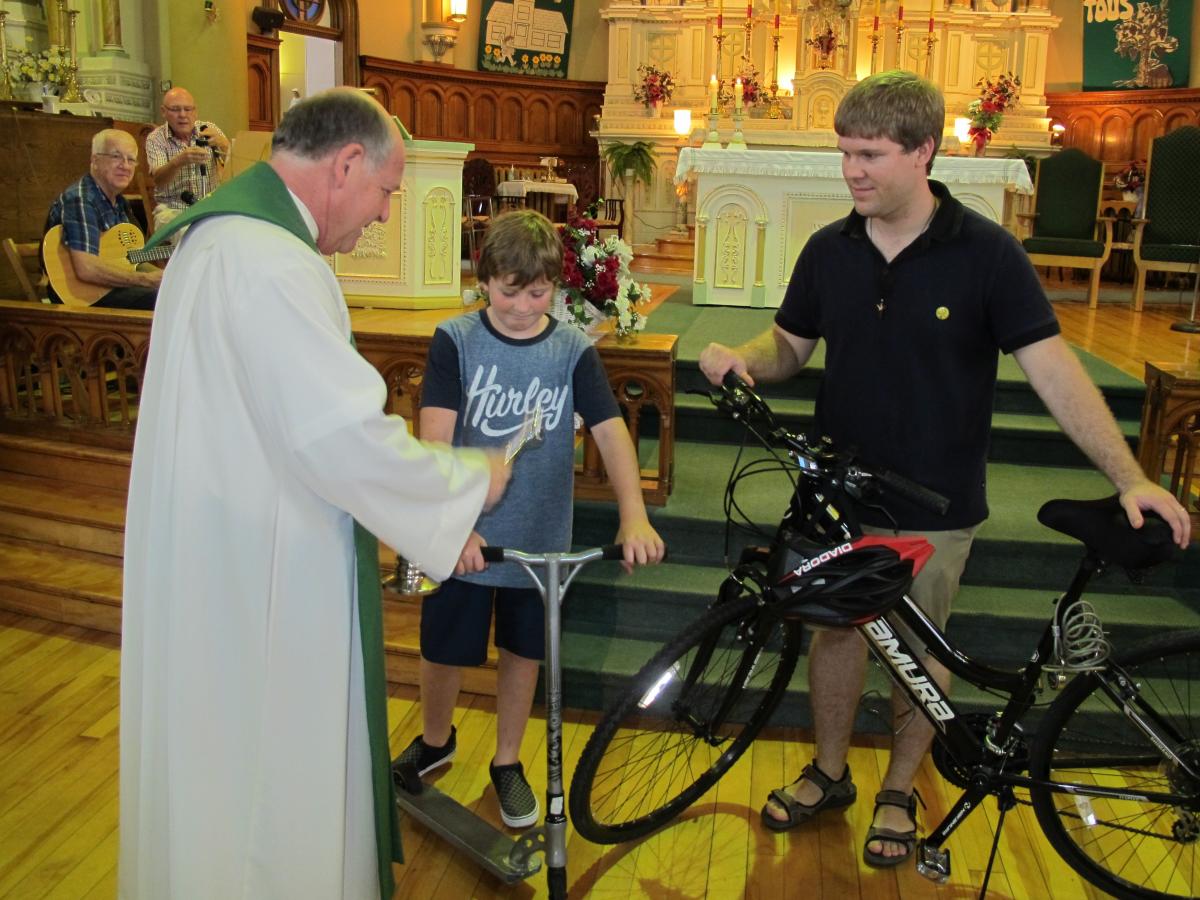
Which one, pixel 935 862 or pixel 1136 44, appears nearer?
pixel 935 862

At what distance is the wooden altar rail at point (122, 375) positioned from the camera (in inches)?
151

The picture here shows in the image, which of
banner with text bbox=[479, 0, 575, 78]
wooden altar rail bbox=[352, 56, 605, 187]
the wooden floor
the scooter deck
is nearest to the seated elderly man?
the wooden floor

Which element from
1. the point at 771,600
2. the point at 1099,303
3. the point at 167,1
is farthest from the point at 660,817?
the point at 167,1

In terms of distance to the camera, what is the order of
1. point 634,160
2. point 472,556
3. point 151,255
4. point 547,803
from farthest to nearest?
point 634,160
point 151,255
point 547,803
point 472,556

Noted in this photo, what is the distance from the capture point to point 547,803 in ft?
7.83

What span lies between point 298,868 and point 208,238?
1.07 metres

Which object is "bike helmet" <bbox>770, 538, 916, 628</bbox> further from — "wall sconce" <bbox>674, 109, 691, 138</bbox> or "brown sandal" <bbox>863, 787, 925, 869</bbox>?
"wall sconce" <bbox>674, 109, 691, 138</bbox>

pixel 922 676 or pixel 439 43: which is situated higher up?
pixel 439 43

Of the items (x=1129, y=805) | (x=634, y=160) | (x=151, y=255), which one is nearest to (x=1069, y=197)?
(x=634, y=160)

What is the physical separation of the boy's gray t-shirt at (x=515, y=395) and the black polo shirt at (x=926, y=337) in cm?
56

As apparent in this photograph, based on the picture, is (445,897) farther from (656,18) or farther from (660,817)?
(656,18)

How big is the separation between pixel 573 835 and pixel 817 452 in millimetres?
1216

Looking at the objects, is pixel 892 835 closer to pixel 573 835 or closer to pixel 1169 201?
pixel 573 835

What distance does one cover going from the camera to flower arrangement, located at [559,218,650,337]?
4004 millimetres
